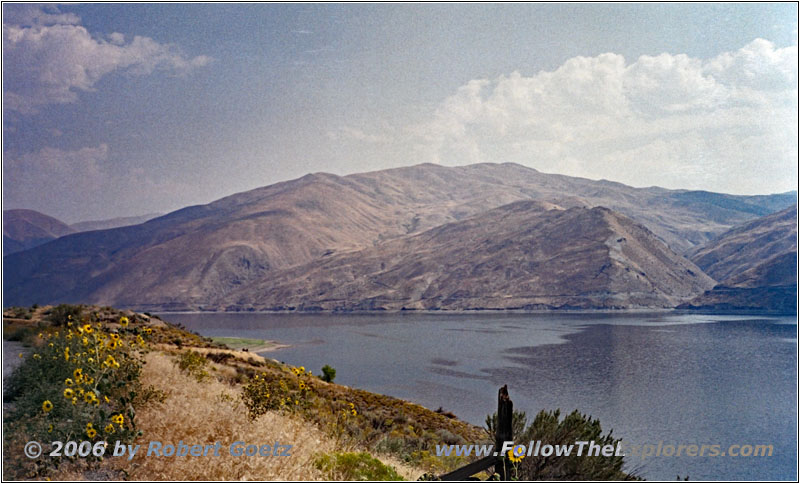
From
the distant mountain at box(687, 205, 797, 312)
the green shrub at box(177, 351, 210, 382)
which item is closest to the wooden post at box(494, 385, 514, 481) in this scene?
the green shrub at box(177, 351, 210, 382)

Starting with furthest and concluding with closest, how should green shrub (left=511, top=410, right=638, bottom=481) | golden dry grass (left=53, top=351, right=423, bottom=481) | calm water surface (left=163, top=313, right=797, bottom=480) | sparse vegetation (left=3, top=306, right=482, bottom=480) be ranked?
calm water surface (left=163, top=313, right=797, bottom=480)
green shrub (left=511, top=410, right=638, bottom=481)
sparse vegetation (left=3, top=306, right=482, bottom=480)
golden dry grass (left=53, top=351, right=423, bottom=481)

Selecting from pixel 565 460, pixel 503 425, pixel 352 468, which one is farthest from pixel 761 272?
pixel 352 468

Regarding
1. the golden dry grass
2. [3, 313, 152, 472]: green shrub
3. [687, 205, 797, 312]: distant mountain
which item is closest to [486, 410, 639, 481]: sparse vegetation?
the golden dry grass

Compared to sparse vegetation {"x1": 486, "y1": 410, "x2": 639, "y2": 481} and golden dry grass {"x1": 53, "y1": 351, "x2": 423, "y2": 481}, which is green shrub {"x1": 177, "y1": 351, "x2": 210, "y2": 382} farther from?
sparse vegetation {"x1": 486, "y1": 410, "x2": 639, "y2": 481}

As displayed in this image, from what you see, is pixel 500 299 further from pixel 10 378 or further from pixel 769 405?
pixel 10 378

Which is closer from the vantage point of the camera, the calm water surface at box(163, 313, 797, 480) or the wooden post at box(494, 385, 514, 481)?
the wooden post at box(494, 385, 514, 481)

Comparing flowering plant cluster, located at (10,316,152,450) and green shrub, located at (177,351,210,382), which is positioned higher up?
flowering plant cluster, located at (10,316,152,450)

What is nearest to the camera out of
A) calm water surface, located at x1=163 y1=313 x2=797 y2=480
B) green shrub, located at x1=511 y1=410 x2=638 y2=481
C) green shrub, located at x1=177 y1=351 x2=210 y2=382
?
green shrub, located at x1=511 y1=410 x2=638 y2=481
